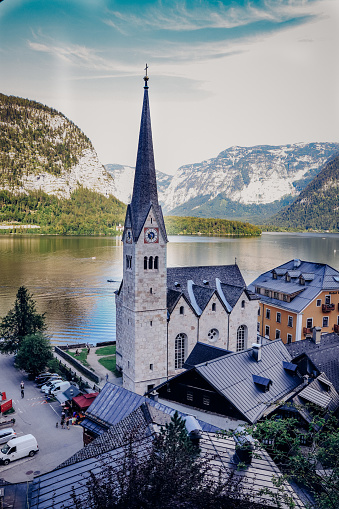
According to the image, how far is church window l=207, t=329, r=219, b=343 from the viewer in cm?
3678

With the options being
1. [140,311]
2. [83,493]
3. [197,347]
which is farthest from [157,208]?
[83,493]

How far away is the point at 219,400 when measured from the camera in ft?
76.6

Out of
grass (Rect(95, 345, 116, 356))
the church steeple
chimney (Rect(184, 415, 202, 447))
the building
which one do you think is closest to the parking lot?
grass (Rect(95, 345, 116, 356))

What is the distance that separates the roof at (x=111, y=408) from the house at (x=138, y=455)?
8.79 ft

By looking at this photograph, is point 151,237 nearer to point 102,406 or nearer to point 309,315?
point 102,406

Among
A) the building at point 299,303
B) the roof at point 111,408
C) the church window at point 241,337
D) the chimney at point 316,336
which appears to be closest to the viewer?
the roof at point 111,408

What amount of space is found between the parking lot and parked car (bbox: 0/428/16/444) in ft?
2.55

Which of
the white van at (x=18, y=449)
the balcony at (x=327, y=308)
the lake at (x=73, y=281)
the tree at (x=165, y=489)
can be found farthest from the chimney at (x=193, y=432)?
the lake at (x=73, y=281)

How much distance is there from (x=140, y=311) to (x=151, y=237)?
5669mm

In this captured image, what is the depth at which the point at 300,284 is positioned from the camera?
44750 millimetres

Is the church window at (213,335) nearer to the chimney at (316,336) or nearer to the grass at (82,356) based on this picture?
the chimney at (316,336)

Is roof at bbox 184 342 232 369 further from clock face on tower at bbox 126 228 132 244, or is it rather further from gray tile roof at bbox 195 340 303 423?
clock face on tower at bbox 126 228 132 244

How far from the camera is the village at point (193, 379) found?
1434 centimetres

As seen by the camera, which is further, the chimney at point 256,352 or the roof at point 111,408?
the chimney at point 256,352
